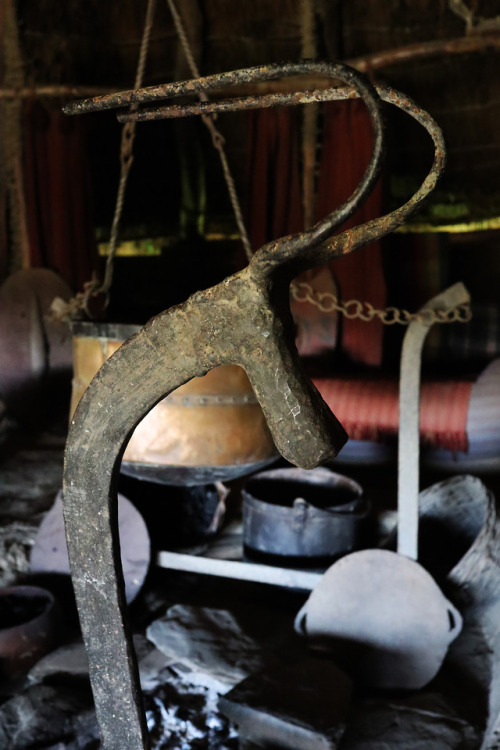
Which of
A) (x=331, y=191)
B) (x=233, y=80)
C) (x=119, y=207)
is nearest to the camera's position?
(x=233, y=80)

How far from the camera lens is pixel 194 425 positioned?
2182 mm

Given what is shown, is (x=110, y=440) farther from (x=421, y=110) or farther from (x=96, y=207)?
(x=96, y=207)

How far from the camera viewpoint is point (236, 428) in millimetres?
2217

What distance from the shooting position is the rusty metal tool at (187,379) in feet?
2.92

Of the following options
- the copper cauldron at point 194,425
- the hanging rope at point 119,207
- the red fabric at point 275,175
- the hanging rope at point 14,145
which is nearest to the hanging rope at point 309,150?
the red fabric at point 275,175

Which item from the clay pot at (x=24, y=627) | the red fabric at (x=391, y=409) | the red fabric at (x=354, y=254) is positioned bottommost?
the clay pot at (x=24, y=627)

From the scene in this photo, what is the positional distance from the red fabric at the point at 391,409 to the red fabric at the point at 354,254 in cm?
48

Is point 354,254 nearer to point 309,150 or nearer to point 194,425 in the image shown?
point 309,150

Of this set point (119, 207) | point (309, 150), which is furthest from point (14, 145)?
point (119, 207)

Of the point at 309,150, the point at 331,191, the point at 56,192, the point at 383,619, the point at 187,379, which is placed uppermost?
the point at 309,150

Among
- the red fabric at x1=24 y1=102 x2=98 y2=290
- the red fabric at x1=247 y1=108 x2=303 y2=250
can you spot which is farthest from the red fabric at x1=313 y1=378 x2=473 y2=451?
the red fabric at x1=24 y1=102 x2=98 y2=290

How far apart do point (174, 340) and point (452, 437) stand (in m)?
3.19

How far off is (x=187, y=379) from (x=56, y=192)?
14.7 feet

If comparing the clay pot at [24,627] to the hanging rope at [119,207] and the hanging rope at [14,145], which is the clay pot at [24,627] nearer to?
the hanging rope at [119,207]
